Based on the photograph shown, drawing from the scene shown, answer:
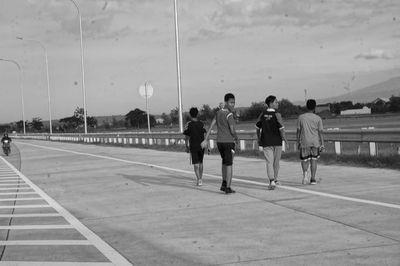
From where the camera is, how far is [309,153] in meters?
12.0

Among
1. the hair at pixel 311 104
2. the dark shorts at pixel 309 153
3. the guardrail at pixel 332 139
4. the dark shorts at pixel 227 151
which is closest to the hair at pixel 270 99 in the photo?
the hair at pixel 311 104

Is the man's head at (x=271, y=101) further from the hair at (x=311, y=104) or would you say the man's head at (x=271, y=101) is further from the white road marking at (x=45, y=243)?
the white road marking at (x=45, y=243)

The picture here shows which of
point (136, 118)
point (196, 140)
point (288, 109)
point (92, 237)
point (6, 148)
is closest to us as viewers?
point (92, 237)

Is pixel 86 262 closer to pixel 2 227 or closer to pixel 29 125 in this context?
pixel 2 227

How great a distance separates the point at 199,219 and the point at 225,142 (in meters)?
2.77

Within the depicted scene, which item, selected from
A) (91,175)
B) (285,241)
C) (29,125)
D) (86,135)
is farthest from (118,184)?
(29,125)

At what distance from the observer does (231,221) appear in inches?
332

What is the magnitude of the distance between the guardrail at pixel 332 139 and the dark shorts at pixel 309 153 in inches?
231

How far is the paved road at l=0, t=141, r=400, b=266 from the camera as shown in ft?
21.0

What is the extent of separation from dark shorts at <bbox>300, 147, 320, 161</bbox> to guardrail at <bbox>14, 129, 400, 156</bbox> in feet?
19.3

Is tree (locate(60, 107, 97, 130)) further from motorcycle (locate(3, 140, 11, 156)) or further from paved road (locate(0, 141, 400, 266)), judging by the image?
paved road (locate(0, 141, 400, 266))

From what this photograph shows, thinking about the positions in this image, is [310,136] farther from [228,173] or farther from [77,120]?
[77,120]

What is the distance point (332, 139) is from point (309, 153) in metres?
9.48

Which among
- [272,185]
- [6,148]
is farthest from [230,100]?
[6,148]
